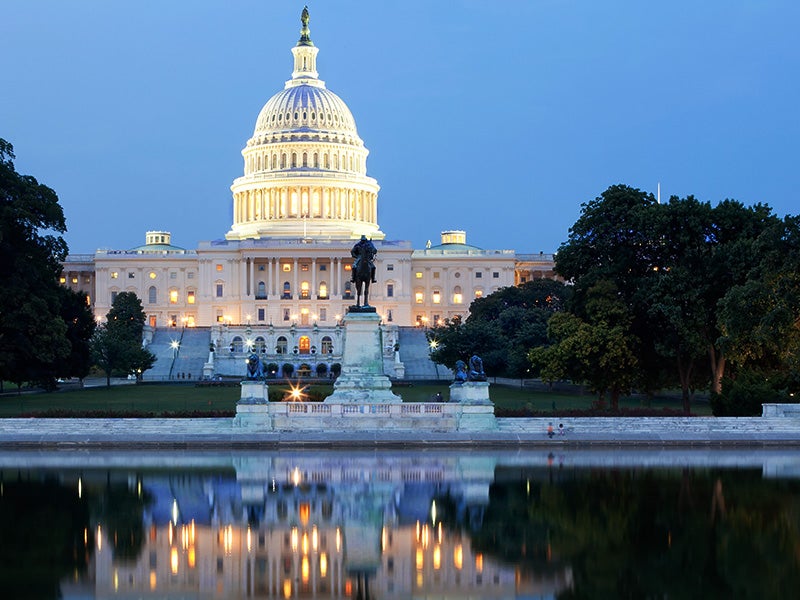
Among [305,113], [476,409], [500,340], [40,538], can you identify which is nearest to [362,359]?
[476,409]

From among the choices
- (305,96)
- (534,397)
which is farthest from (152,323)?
(534,397)

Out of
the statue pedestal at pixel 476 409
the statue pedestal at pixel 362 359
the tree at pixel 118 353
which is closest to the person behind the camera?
the statue pedestal at pixel 476 409

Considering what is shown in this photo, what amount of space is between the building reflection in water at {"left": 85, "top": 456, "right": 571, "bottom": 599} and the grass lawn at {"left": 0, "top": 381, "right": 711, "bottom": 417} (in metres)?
20.8

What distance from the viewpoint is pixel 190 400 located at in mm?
68312

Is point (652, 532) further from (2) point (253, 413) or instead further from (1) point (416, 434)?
(2) point (253, 413)

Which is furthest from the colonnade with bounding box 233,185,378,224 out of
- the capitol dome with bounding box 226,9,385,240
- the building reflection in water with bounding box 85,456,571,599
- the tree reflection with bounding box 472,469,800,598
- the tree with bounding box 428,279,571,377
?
the tree reflection with bounding box 472,469,800,598

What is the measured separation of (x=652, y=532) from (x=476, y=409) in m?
21.9

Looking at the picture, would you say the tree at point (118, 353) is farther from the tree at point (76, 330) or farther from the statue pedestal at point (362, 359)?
the statue pedestal at point (362, 359)

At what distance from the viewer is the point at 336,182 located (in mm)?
163000

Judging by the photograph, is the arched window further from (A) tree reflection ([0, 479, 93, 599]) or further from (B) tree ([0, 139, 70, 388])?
(A) tree reflection ([0, 479, 93, 599])

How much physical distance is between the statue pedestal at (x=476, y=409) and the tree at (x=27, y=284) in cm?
2376

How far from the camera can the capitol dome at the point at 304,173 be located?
16225cm

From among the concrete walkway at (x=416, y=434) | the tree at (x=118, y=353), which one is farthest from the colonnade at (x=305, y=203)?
the concrete walkway at (x=416, y=434)

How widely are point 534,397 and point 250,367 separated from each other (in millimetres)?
27959
